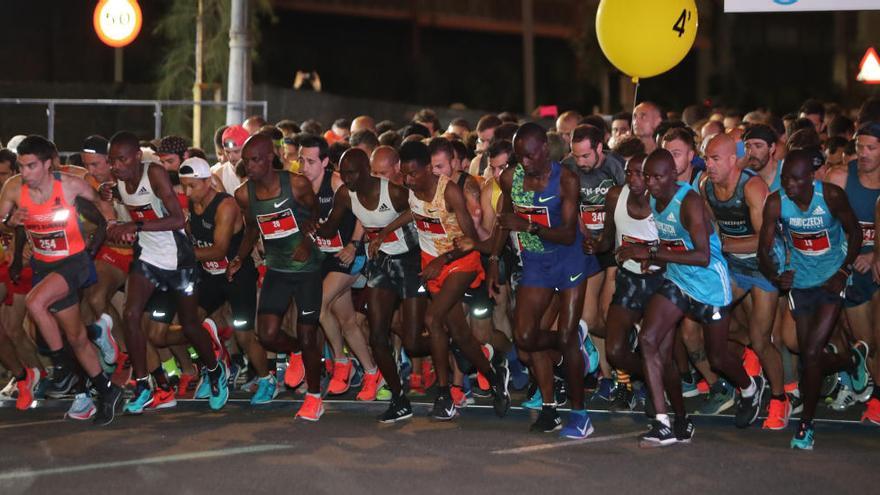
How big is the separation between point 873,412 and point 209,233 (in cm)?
523

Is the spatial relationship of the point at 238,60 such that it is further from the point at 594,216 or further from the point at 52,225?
the point at 594,216

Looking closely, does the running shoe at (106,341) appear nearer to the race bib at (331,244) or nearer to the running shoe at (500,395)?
the race bib at (331,244)

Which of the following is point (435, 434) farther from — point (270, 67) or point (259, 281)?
point (270, 67)

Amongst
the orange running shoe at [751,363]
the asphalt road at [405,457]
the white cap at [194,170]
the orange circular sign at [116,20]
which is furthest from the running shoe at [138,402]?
the orange circular sign at [116,20]

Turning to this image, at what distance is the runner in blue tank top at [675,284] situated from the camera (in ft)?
30.6

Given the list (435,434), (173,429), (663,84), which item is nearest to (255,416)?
(173,429)

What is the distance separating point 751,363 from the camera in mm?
10789

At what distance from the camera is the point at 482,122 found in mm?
13414

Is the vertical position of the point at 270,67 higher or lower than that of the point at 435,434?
higher

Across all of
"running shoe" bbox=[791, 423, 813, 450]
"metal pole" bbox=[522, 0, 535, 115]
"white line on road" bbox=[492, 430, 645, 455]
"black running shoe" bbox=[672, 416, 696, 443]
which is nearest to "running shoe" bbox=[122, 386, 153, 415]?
"white line on road" bbox=[492, 430, 645, 455]

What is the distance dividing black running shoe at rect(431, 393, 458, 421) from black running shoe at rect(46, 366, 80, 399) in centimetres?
342

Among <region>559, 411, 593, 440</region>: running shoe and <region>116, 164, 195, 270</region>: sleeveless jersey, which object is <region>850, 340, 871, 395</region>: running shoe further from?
<region>116, 164, 195, 270</region>: sleeveless jersey

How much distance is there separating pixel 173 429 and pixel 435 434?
1.87 meters

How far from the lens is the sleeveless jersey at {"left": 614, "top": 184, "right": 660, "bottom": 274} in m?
9.83
